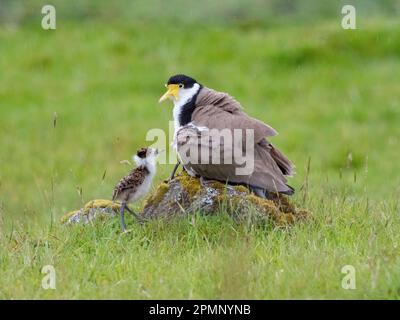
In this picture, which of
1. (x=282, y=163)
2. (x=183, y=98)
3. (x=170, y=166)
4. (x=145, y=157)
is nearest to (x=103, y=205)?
(x=145, y=157)

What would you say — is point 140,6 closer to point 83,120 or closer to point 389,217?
point 83,120

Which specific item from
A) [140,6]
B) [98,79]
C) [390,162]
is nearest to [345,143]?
[390,162]

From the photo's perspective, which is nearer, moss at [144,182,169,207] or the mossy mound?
the mossy mound

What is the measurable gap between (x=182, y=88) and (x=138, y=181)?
1.04 meters

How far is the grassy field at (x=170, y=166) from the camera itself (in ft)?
22.1

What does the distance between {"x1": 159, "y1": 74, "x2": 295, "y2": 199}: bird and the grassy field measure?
0.38 m

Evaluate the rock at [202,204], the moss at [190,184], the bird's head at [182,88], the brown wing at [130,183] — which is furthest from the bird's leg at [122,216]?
the bird's head at [182,88]

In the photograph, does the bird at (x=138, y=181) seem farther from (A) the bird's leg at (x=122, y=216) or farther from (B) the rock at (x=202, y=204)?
(B) the rock at (x=202, y=204)

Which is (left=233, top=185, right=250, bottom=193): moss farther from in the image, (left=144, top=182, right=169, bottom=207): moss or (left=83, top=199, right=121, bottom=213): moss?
(left=83, top=199, right=121, bottom=213): moss

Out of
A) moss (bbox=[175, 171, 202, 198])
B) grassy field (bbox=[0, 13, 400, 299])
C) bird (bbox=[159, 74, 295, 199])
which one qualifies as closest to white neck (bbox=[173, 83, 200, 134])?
bird (bbox=[159, 74, 295, 199])

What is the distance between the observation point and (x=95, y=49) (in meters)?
18.9

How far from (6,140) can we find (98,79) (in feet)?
8.75

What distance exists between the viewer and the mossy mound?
7.73 m

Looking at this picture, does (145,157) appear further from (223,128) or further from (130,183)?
(223,128)
